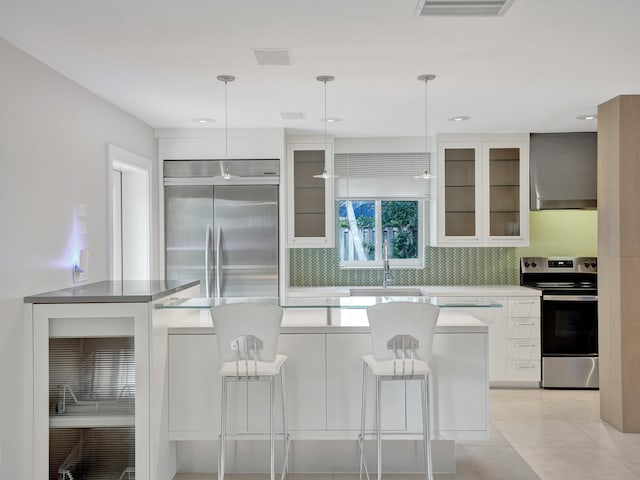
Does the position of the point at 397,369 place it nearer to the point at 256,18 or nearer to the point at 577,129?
the point at 256,18

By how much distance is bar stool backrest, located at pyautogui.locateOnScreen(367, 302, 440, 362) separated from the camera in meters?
3.02

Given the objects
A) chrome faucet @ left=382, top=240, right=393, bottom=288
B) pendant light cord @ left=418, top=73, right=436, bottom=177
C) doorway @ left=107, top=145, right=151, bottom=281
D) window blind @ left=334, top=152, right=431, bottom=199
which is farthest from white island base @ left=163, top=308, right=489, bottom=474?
window blind @ left=334, top=152, right=431, bottom=199

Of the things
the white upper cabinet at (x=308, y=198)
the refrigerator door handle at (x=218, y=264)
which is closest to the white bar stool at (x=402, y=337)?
the refrigerator door handle at (x=218, y=264)

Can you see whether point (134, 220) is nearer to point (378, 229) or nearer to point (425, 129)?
point (378, 229)

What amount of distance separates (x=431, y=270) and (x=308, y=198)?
5.11 ft

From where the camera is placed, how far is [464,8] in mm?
2617

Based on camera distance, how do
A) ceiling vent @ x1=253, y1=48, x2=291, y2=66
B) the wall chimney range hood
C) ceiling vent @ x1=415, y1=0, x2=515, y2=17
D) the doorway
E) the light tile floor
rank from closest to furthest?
ceiling vent @ x1=415, y1=0, x2=515, y2=17
ceiling vent @ x1=253, y1=48, x2=291, y2=66
the light tile floor
the doorway
the wall chimney range hood

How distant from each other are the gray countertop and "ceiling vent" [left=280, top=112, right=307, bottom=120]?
73.8 inches

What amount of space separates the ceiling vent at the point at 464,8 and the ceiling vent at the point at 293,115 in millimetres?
2331

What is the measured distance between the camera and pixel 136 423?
3.18m

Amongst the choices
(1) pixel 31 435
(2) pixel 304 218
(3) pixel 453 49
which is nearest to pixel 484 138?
(2) pixel 304 218

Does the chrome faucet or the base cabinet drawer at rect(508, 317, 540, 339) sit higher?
the chrome faucet

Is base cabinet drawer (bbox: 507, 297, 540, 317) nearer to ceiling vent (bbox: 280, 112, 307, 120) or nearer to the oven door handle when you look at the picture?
the oven door handle

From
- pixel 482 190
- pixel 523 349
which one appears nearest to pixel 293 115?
pixel 482 190
